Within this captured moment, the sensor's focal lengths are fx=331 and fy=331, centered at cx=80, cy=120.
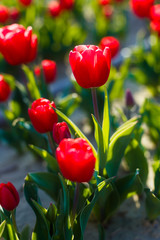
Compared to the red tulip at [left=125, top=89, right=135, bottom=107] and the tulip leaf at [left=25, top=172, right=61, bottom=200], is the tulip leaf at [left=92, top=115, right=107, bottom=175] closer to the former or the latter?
the tulip leaf at [left=25, top=172, right=61, bottom=200]

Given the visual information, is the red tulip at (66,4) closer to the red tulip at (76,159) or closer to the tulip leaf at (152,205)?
the tulip leaf at (152,205)

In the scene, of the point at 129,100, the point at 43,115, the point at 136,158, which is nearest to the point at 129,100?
the point at 129,100

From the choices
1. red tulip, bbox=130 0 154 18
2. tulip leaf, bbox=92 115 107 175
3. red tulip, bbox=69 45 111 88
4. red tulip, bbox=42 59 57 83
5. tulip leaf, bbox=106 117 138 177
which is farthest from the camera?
red tulip, bbox=130 0 154 18

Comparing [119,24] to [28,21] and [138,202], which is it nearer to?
[28,21]

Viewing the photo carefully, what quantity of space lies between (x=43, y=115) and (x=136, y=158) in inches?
26.7

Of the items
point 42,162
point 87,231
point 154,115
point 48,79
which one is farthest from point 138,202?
point 48,79

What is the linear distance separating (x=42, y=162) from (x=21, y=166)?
19cm

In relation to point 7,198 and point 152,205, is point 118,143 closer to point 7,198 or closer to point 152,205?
point 152,205

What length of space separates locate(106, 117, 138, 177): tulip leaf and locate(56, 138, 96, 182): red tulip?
16.5 inches

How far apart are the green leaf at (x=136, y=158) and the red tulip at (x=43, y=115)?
0.54 metres

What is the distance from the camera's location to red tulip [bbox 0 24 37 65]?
6.26 feet

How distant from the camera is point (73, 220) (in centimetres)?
168

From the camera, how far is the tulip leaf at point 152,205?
5.74ft

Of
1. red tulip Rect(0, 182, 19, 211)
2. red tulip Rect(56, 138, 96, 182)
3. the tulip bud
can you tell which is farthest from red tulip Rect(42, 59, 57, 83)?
red tulip Rect(56, 138, 96, 182)
